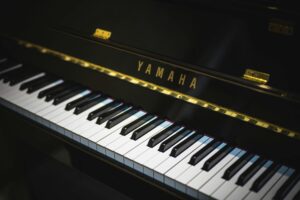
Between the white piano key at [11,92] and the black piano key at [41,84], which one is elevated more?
the black piano key at [41,84]

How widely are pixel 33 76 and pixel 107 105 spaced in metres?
0.62

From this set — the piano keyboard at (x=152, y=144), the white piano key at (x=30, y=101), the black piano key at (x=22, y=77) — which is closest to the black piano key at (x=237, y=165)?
the piano keyboard at (x=152, y=144)

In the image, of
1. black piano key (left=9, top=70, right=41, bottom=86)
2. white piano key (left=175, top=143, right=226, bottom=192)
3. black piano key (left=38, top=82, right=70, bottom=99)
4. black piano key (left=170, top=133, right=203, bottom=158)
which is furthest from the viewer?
black piano key (left=9, top=70, right=41, bottom=86)

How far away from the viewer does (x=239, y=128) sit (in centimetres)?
151

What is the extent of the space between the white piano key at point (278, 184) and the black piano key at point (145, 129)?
1.84 ft

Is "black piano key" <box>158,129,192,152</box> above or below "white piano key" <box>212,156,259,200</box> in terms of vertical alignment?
above

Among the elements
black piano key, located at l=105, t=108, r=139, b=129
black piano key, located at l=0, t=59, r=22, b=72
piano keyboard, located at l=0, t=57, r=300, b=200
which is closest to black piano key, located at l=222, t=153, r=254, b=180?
piano keyboard, located at l=0, t=57, r=300, b=200

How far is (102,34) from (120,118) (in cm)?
49

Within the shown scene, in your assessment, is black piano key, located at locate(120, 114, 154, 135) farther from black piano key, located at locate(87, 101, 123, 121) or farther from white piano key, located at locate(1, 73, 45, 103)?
white piano key, located at locate(1, 73, 45, 103)

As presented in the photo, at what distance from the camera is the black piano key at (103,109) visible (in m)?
1.74

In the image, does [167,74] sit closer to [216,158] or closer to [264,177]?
[216,158]

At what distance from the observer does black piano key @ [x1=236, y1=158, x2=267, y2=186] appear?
1335mm

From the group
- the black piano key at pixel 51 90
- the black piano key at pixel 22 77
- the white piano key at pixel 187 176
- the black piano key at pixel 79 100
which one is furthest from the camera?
the black piano key at pixel 22 77

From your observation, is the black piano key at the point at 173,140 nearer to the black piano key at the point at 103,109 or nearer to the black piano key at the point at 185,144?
the black piano key at the point at 185,144
